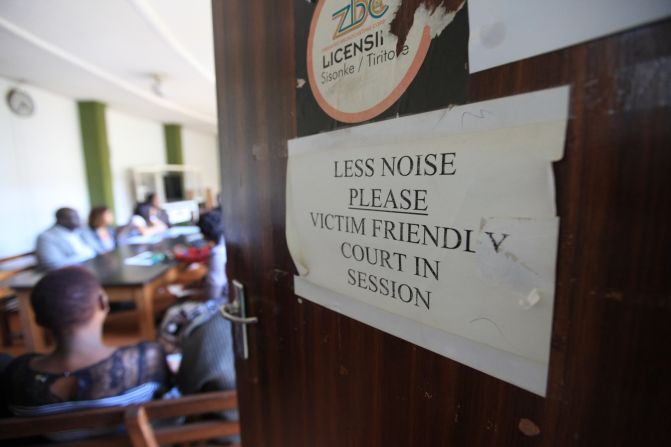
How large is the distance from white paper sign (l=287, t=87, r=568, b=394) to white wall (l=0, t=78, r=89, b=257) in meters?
4.66

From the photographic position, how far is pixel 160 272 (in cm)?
223

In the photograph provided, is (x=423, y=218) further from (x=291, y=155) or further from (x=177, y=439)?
(x=177, y=439)

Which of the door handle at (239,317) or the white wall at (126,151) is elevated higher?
the white wall at (126,151)

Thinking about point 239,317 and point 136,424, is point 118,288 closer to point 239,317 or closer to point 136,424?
point 136,424

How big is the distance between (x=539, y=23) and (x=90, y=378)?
1399 mm

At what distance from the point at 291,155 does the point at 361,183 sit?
0.58ft

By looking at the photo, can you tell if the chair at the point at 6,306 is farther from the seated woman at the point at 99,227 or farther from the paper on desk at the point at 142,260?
the paper on desk at the point at 142,260

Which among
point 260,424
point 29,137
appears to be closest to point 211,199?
point 29,137

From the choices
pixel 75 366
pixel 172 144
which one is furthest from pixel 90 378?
pixel 172 144

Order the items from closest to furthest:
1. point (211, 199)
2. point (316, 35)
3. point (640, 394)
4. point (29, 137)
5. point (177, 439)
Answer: point (640, 394), point (316, 35), point (177, 439), point (29, 137), point (211, 199)

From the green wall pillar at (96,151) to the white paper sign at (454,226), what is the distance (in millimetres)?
5242

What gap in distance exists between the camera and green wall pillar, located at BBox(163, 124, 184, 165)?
20.9 ft

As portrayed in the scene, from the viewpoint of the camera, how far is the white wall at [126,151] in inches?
193

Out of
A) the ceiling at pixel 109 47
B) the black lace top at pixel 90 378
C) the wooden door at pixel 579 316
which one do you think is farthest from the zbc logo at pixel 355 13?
the ceiling at pixel 109 47
